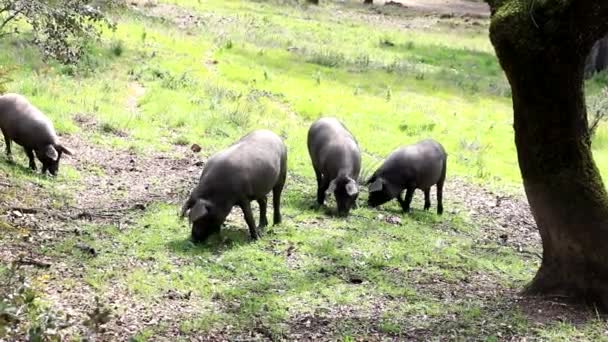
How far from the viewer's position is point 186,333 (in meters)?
7.25

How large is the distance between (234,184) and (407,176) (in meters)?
3.96

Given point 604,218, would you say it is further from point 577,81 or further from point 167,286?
point 167,286

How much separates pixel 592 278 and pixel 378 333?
94.5 inches

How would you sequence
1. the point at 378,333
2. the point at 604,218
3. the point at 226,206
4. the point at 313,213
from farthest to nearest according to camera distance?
1. the point at 313,213
2. the point at 226,206
3. the point at 604,218
4. the point at 378,333

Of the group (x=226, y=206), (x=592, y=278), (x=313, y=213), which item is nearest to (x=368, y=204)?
(x=313, y=213)

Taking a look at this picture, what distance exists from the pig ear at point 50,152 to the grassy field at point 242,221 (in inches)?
14.1

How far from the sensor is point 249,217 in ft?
34.1

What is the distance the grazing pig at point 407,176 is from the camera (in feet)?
43.0

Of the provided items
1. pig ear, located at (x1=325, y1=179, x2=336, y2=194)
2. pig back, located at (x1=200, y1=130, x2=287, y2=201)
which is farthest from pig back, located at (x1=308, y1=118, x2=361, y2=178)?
pig back, located at (x1=200, y1=130, x2=287, y2=201)

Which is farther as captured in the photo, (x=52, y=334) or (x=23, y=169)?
(x=23, y=169)

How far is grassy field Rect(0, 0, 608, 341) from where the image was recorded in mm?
7840

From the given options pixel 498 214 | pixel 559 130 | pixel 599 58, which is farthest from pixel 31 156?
pixel 599 58

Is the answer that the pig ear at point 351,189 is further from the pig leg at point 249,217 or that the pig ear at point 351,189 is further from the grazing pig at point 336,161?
the pig leg at point 249,217

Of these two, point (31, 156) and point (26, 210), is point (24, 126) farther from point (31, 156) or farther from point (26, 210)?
point (26, 210)
